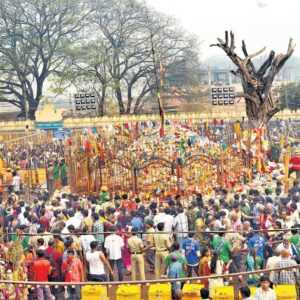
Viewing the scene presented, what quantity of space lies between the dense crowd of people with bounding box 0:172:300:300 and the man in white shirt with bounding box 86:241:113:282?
0.01 metres

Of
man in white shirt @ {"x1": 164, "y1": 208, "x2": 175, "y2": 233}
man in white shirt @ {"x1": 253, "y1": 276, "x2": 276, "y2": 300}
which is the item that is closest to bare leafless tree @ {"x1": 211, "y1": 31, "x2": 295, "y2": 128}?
man in white shirt @ {"x1": 164, "y1": 208, "x2": 175, "y2": 233}

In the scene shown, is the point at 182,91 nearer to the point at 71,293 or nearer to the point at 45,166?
the point at 45,166

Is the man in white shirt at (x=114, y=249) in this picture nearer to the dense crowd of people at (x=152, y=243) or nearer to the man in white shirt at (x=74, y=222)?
the dense crowd of people at (x=152, y=243)

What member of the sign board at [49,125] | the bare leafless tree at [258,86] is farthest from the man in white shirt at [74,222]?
the sign board at [49,125]

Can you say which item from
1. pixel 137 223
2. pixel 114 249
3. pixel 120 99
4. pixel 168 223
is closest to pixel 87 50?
pixel 120 99

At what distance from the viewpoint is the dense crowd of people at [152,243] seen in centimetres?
884

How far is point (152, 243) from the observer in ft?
32.8

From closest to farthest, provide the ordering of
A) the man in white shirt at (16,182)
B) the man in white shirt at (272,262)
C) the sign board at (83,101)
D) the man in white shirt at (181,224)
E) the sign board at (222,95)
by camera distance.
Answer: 1. the man in white shirt at (272,262)
2. the man in white shirt at (181,224)
3. the man in white shirt at (16,182)
4. the sign board at (222,95)
5. the sign board at (83,101)

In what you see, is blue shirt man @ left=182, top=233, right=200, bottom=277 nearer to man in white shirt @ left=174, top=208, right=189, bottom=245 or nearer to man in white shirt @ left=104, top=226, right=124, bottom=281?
man in white shirt @ left=104, top=226, right=124, bottom=281

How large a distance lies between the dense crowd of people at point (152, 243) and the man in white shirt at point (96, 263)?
0.01 meters

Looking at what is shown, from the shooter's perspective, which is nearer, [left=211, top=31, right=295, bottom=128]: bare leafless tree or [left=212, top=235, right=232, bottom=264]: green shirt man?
[left=212, top=235, right=232, bottom=264]: green shirt man

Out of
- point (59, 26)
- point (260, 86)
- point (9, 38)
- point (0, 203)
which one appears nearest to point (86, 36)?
point (59, 26)

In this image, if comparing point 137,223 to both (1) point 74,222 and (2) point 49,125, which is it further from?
(2) point 49,125

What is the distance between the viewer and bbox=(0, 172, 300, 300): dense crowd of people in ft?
29.0
